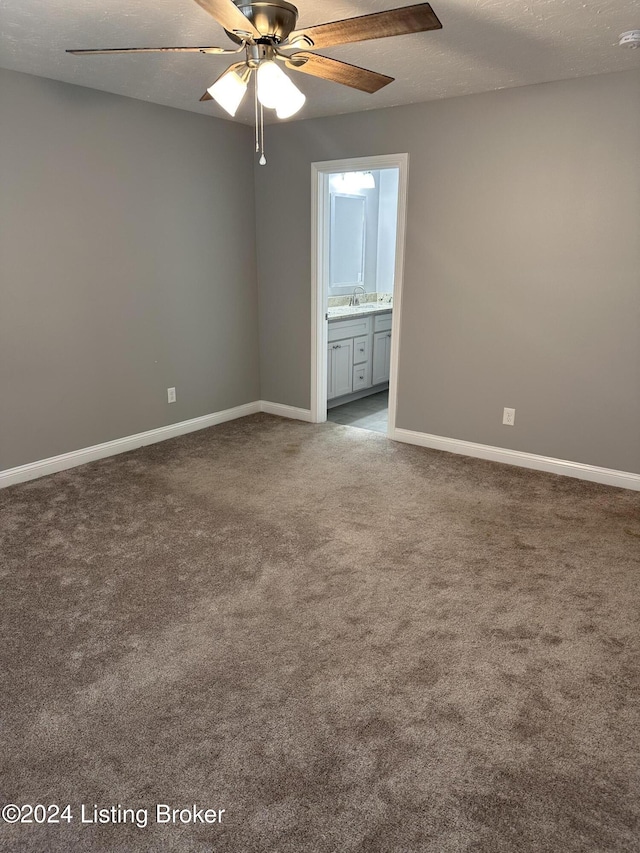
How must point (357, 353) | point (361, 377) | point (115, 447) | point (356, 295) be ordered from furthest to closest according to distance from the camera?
point (356, 295), point (361, 377), point (357, 353), point (115, 447)

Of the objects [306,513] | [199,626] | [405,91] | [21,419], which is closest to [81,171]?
[21,419]

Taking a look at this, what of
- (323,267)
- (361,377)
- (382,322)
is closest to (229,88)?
(323,267)

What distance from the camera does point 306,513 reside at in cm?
346

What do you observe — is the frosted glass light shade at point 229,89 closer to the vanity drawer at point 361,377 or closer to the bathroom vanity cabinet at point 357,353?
the bathroom vanity cabinet at point 357,353

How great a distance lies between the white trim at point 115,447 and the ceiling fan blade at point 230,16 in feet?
9.56

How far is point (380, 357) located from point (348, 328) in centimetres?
68

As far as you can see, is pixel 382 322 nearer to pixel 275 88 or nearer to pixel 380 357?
pixel 380 357

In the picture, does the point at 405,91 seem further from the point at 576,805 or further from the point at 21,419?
the point at 576,805

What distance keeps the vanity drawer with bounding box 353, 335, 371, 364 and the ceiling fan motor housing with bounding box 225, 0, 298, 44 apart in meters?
3.71

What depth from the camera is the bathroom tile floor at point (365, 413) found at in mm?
5223

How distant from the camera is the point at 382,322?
601 cm

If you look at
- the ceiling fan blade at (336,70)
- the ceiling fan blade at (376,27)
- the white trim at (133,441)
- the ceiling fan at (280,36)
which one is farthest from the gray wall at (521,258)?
the ceiling fan blade at (376,27)

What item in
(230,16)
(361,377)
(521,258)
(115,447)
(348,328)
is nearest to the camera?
(230,16)

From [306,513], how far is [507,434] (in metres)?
1.65
